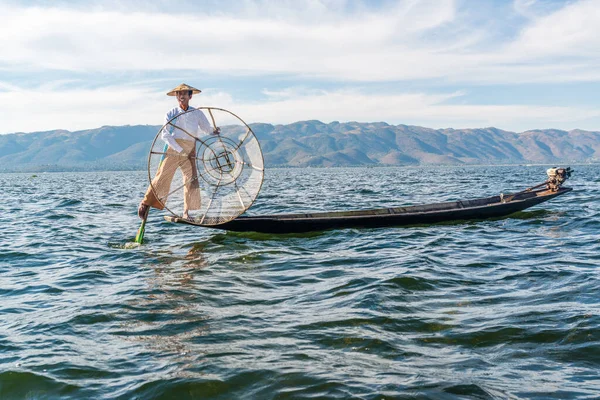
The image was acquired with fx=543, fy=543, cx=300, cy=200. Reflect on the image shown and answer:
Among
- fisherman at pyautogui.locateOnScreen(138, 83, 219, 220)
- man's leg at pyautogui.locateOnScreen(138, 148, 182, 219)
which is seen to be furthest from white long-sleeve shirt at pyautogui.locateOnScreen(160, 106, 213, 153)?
man's leg at pyautogui.locateOnScreen(138, 148, 182, 219)

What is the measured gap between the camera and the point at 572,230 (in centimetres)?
1480

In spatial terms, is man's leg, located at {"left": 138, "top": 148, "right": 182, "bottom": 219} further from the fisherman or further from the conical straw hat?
the conical straw hat

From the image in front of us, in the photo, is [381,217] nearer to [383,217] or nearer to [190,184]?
[383,217]

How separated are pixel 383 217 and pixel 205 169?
17.5 ft

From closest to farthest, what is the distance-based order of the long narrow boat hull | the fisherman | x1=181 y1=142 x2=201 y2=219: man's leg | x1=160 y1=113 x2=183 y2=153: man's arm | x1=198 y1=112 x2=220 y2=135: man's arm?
1. x1=160 y1=113 x2=183 y2=153: man's arm
2. the fisherman
3. x1=198 y1=112 x2=220 y2=135: man's arm
4. x1=181 y1=142 x2=201 y2=219: man's leg
5. the long narrow boat hull

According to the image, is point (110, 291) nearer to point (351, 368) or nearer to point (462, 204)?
point (351, 368)

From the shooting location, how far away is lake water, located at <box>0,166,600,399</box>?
208 inches

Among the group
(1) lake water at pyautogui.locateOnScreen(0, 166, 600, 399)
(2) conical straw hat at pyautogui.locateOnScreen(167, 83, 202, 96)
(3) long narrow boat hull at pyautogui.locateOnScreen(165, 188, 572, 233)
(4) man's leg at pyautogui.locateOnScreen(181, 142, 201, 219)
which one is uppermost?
(2) conical straw hat at pyautogui.locateOnScreen(167, 83, 202, 96)

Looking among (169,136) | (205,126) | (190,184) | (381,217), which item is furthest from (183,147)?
(381,217)

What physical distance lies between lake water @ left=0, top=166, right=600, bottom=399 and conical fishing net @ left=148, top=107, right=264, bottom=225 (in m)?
1.04

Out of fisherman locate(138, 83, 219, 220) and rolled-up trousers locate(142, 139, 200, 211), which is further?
rolled-up trousers locate(142, 139, 200, 211)

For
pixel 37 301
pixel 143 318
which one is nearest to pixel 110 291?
pixel 37 301

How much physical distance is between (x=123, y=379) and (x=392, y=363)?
275 cm

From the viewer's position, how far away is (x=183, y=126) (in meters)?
11.8
